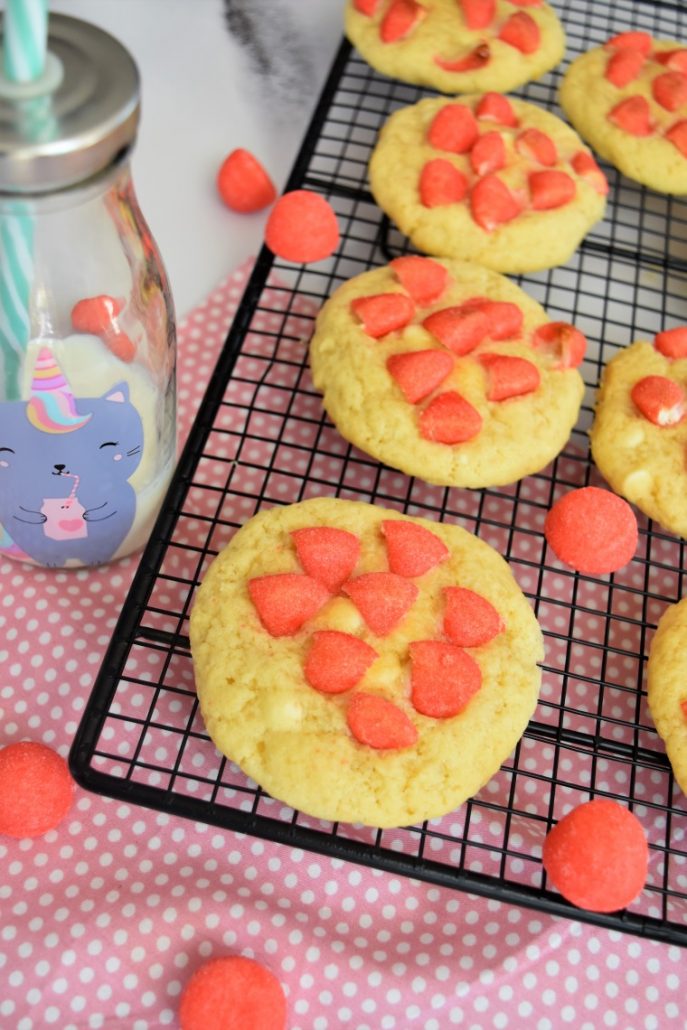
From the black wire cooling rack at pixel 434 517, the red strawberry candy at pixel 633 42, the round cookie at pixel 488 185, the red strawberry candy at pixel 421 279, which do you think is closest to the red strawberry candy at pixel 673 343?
the black wire cooling rack at pixel 434 517

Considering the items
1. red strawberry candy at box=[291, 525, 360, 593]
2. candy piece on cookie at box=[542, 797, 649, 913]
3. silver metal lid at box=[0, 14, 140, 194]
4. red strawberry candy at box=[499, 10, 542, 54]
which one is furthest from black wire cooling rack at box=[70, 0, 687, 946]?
silver metal lid at box=[0, 14, 140, 194]

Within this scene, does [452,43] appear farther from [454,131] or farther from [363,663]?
[363,663]

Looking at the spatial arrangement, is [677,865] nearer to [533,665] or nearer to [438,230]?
[533,665]

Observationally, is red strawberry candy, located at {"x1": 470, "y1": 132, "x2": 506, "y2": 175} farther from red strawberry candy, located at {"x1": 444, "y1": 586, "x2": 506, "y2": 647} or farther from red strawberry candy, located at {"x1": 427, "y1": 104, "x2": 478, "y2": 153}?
red strawberry candy, located at {"x1": 444, "y1": 586, "x2": 506, "y2": 647}

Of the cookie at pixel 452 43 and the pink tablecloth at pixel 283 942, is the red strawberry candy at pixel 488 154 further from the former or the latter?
the pink tablecloth at pixel 283 942

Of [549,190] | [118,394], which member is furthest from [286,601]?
[549,190]

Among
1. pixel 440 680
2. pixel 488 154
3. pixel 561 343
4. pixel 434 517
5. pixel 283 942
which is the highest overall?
pixel 488 154
